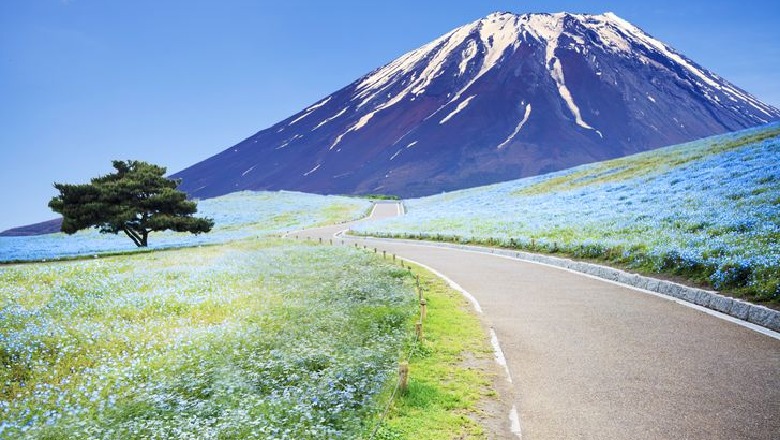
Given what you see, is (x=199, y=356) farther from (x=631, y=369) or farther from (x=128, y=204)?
(x=128, y=204)

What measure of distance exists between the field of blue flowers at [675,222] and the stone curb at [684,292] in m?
0.68

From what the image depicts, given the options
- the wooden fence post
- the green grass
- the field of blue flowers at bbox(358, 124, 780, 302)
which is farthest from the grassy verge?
the green grass

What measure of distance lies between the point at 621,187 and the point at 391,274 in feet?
108

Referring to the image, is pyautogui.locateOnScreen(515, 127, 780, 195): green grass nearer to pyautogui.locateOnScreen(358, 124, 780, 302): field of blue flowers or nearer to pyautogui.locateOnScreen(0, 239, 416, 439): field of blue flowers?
pyautogui.locateOnScreen(358, 124, 780, 302): field of blue flowers

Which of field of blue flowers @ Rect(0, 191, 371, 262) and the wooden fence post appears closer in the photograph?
the wooden fence post

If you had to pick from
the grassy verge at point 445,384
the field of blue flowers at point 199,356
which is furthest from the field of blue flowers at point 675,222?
the field of blue flowers at point 199,356

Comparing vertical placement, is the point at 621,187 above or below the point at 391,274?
above

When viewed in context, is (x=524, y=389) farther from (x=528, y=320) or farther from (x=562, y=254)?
(x=562, y=254)

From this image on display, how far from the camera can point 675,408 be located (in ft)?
23.6

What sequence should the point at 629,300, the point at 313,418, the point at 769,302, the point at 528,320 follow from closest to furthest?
the point at 313,418 → the point at 769,302 → the point at 528,320 → the point at 629,300

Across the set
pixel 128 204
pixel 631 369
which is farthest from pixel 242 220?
pixel 631 369

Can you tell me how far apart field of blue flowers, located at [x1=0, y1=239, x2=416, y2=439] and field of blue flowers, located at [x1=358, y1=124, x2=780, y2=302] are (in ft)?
30.4

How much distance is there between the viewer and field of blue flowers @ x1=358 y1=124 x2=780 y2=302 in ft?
48.9

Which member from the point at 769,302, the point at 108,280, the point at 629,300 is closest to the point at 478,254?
the point at 629,300
